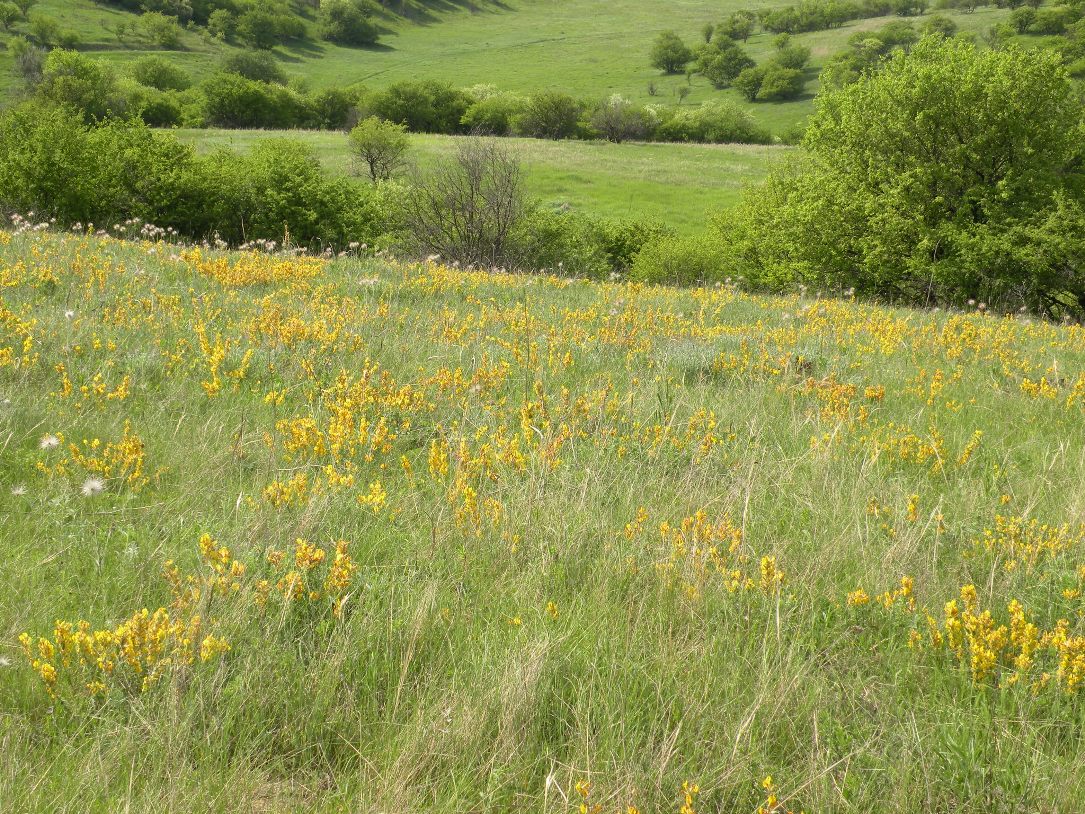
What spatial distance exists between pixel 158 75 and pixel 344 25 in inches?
3116

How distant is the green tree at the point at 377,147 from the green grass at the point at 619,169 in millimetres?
1813

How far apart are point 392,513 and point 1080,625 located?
9.16ft

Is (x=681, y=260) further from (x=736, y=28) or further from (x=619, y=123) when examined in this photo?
(x=736, y=28)

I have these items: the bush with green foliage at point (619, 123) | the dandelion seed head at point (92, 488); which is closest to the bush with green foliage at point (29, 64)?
the bush with green foliage at point (619, 123)

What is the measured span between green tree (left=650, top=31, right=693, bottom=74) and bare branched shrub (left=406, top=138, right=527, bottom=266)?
5691 inches

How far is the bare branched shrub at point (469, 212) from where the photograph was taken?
31469 millimetres

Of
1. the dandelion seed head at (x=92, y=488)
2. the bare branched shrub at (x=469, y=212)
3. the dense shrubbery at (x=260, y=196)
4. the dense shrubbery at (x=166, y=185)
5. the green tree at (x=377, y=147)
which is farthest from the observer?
the green tree at (x=377, y=147)

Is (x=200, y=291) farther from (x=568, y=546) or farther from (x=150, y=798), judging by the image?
(x=150, y=798)

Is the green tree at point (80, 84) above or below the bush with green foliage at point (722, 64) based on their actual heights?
below

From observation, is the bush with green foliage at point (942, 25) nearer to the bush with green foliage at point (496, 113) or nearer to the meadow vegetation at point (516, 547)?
the bush with green foliage at point (496, 113)

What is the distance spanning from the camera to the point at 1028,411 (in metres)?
6.08

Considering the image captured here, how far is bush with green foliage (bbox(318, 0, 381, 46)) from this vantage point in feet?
575

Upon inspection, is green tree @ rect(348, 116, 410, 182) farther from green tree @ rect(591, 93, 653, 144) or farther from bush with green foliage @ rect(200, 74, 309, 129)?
green tree @ rect(591, 93, 653, 144)

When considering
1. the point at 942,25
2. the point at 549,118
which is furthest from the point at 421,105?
the point at 942,25
